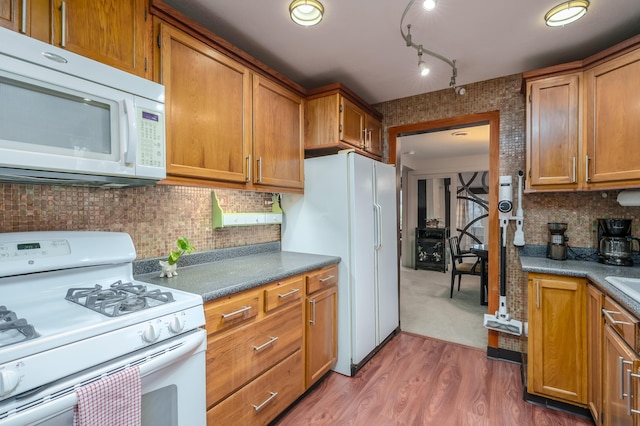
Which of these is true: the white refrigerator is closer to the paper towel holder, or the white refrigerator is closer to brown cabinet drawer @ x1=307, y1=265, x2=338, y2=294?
brown cabinet drawer @ x1=307, y1=265, x2=338, y2=294

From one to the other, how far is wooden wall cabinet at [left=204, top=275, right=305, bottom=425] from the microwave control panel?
2.31 ft

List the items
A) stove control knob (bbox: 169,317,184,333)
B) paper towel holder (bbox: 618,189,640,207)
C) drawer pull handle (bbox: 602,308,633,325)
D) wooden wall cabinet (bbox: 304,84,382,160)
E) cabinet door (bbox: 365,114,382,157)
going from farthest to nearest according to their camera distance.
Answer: cabinet door (bbox: 365,114,382,157) → wooden wall cabinet (bbox: 304,84,382,160) → paper towel holder (bbox: 618,189,640,207) → drawer pull handle (bbox: 602,308,633,325) → stove control knob (bbox: 169,317,184,333)

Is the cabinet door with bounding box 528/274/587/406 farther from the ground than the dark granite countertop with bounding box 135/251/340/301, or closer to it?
closer to it

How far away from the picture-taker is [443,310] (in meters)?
3.88

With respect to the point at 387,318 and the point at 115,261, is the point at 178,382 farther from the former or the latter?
the point at 387,318

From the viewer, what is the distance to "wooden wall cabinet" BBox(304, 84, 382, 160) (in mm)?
2463

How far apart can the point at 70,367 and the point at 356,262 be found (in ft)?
5.89

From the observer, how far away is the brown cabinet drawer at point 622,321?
1216mm

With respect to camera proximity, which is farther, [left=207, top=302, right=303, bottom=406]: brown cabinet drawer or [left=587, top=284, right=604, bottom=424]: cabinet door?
[left=587, top=284, right=604, bottom=424]: cabinet door

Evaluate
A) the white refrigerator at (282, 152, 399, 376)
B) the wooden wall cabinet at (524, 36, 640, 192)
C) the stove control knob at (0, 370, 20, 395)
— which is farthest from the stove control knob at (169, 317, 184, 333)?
the wooden wall cabinet at (524, 36, 640, 192)

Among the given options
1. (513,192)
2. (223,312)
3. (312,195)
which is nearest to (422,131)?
(513,192)

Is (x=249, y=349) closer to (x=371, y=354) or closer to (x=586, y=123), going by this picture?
(x=371, y=354)

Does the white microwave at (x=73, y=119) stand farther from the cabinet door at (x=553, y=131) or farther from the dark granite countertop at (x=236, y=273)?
the cabinet door at (x=553, y=131)

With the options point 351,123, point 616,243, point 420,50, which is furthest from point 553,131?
point 351,123
